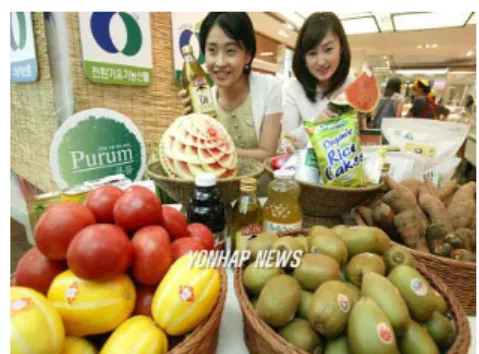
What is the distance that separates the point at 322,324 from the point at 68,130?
912 millimetres

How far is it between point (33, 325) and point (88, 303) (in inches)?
2.6

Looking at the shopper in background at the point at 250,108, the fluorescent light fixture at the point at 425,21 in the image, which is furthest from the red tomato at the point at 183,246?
the fluorescent light fixture at the point at 425,21

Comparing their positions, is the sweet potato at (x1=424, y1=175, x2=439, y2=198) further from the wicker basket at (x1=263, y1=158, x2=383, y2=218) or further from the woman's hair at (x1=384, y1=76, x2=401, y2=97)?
the woman's hair at (x1=384, y1=76, x2=401, y2=97)

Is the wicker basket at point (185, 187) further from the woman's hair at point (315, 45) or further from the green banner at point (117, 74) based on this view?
the woman's hair at point (315, 45)

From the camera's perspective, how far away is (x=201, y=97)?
45.4 inches

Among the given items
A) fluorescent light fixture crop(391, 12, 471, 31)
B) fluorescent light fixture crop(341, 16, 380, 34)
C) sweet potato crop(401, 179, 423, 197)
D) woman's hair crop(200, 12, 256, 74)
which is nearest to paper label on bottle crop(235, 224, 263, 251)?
sweet potato crop(401, 179, 423, 197)

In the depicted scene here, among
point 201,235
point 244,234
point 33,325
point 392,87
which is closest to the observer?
→ point 33,325

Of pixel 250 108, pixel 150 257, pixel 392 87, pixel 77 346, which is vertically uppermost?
pixel 392 87

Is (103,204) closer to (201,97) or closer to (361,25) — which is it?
(201,97)

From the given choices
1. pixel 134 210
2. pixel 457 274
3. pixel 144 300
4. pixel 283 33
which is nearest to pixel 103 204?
pixel 134 210

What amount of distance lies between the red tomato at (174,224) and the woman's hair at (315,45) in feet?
4.29

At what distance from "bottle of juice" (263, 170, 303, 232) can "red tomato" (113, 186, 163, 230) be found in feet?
1.02

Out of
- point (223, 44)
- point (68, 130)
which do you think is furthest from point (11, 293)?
point (223, 44)

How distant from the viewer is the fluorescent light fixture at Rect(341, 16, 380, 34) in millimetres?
5561
